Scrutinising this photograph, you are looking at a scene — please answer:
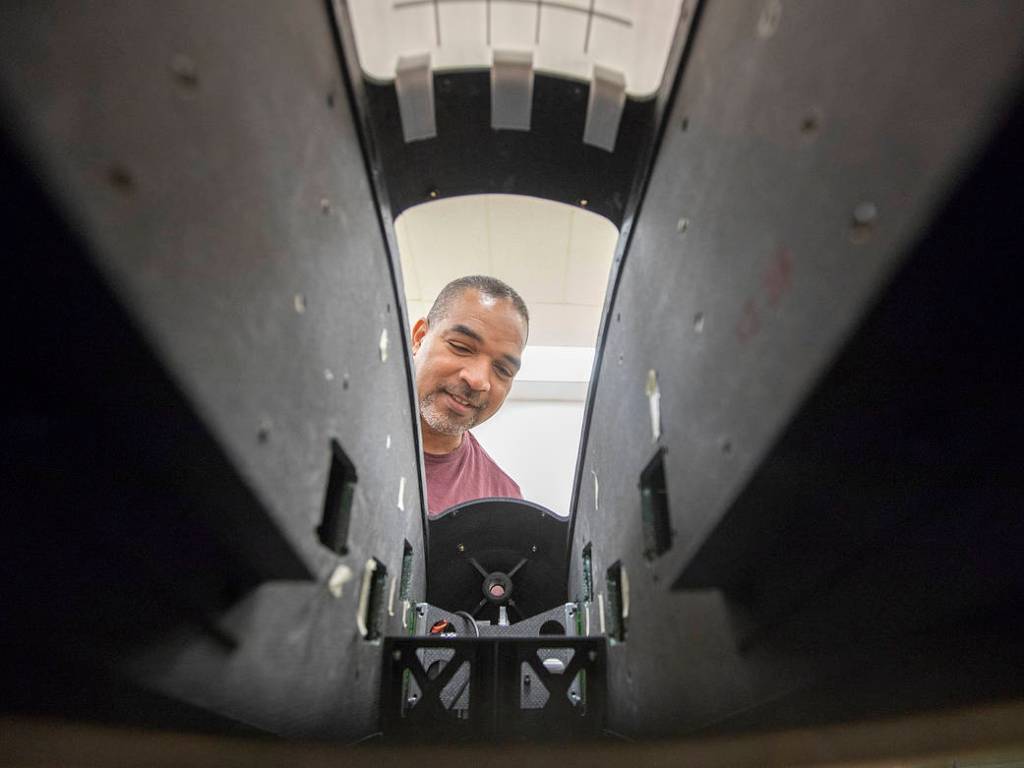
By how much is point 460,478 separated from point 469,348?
1.76 feet

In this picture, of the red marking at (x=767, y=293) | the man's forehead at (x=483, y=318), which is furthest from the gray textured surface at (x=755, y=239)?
the man's forehead at (x=483, y=318)

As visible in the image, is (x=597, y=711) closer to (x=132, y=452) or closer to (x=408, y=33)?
(x=132, y=452)

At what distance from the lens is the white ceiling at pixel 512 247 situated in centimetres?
143

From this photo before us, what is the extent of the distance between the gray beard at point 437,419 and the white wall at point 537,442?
1.09 m

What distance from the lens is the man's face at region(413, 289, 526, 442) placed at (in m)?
1.37

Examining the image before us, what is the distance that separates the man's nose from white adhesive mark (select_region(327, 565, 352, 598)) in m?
0.86

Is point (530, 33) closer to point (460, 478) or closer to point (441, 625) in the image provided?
point (441, 625)

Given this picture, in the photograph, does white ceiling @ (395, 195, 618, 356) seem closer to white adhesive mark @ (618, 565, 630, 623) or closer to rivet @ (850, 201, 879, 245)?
white adhesive mark @ (618, 565, 630, 623)

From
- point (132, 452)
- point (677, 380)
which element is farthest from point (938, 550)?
point (132, 452)

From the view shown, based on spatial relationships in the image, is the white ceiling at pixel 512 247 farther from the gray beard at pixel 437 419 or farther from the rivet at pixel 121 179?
the rivet at pixel 121 179

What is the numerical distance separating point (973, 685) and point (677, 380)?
13.2 inches

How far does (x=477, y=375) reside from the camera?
138 cm

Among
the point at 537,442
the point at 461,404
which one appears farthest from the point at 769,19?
the point at 537,442

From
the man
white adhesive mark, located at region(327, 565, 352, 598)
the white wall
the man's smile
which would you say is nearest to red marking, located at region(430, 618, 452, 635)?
the man
